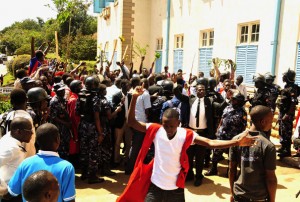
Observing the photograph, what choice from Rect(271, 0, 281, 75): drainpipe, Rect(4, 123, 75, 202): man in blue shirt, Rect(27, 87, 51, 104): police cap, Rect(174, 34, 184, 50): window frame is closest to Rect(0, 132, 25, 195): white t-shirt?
Rect(4, 123, 75, 202): man in blue shirt

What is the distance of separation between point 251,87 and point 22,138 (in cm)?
977

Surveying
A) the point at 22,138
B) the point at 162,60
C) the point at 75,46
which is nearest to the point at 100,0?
the point at 75,46

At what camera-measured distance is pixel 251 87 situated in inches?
454

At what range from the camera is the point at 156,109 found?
6000mm

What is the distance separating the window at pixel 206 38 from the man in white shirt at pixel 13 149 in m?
12.1

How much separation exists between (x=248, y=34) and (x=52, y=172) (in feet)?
35.2

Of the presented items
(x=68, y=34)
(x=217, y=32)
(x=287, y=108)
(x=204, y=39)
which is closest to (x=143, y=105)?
(x=287, y=108)

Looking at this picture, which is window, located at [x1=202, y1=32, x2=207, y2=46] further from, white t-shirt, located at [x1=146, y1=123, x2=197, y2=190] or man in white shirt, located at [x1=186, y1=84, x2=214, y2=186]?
white t-shirt, located at [x1=146, y1=123, x2=197, y2=190]

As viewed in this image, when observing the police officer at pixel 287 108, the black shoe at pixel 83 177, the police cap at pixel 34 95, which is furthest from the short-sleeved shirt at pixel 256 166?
the police officer at pixel 287 108

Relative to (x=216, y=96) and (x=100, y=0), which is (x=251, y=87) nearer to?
(x=216, y=96)

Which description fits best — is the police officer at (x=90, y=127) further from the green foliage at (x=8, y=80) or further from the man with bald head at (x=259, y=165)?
the green foliage at (x=8, y=80)

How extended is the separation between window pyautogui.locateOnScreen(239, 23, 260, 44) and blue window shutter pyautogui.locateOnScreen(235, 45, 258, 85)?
270mm

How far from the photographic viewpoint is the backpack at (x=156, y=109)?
6000 millimetres

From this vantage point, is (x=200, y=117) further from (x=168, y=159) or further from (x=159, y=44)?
(x=159, y=44)
